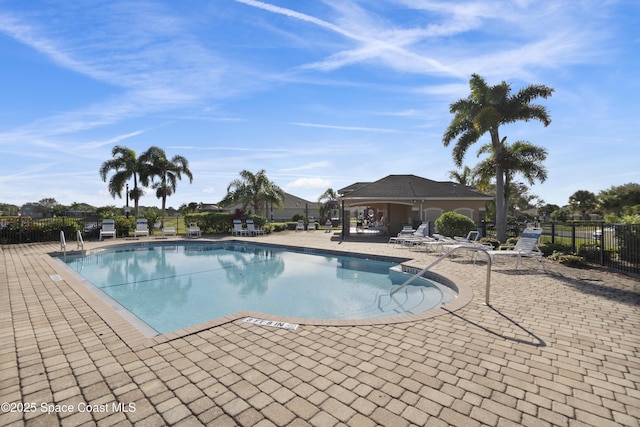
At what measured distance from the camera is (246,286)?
29.0 ft

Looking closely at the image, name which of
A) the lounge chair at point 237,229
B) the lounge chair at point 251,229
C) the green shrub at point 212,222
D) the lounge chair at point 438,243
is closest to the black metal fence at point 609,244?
the lounge chair at point 438,243

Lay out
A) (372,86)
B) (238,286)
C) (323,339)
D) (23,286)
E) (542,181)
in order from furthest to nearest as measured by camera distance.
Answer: (542,181), (372,86), (238,286), (23,286), (323,339)

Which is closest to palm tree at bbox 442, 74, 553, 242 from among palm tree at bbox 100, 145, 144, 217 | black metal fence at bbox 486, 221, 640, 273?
black metal fence at bbox 486, 221, 640, 273

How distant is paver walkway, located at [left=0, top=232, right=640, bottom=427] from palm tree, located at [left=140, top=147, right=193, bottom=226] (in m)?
23.5

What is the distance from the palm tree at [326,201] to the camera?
43531 millimetres

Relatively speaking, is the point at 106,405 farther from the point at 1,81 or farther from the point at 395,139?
the point at 395,139

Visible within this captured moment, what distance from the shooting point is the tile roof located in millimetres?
21438

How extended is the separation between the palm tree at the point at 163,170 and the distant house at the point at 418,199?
15094mm

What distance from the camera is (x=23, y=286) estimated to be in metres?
6.65

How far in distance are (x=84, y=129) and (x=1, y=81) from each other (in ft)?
20.1

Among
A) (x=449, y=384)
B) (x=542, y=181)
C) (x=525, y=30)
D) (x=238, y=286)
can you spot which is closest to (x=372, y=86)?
(x=525, y=30)

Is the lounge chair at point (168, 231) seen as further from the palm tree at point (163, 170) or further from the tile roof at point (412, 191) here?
the tile roof at point (412, 191)

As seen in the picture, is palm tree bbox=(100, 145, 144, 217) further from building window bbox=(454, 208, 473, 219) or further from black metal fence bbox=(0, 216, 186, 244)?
building window bbox=(454, 208, 473, 219)

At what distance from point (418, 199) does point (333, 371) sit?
1951cm
